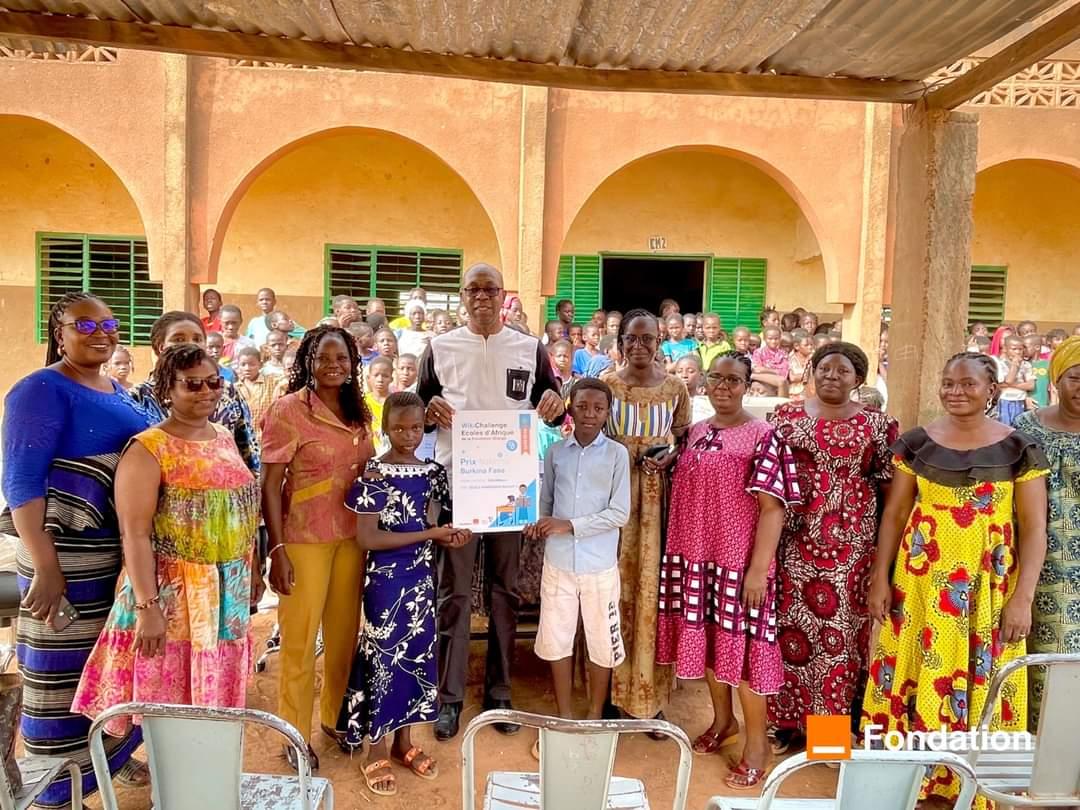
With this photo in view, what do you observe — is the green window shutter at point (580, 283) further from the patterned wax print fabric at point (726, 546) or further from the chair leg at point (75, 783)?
the chair leg at point (75, 783)

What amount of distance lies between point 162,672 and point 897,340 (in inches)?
146

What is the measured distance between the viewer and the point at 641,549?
3557mm

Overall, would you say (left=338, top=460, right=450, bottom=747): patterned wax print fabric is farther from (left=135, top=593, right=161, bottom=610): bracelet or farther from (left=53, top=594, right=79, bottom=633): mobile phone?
(left=53, top=594, right=79, bottom=633): mobile phone

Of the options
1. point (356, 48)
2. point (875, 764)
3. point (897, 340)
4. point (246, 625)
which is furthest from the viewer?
point (897, 340)

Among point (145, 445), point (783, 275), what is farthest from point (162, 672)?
point (783, 275)

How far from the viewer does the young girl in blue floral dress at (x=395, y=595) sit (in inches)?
123

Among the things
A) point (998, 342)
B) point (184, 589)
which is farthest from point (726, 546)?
point (998, 342)

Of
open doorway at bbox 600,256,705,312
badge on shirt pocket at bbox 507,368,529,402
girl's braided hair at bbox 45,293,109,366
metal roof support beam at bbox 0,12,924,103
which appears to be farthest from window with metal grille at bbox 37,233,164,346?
badge on shirt pocket at bbox 507,368,529,402

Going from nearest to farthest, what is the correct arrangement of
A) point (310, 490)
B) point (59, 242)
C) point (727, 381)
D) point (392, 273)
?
point (310, 490) < point (727, 381) < point (59, 242) < point (392, 273)

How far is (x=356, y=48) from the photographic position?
11.6ft

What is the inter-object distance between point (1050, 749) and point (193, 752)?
2.37 m

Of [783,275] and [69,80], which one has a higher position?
[69,80]

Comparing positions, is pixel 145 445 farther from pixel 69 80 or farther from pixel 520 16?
pixel 69 80

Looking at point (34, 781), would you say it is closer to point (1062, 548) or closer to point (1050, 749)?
point (1050, 749)
